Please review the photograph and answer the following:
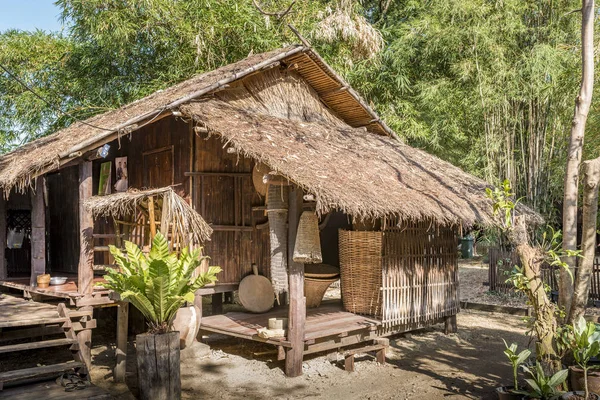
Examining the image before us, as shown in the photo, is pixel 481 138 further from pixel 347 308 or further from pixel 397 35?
pixel 347 308

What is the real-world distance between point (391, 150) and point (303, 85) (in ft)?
6.40

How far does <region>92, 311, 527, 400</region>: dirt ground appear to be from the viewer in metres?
6.24

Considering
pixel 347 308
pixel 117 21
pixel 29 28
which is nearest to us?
pixel 347 308

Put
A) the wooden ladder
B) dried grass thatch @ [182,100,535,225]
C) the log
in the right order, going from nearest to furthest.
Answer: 1. the log
2. the wooden ladder
3. dried grass thatch @ [182,100,535,225]

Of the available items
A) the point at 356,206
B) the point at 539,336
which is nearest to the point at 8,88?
the point at 356,206

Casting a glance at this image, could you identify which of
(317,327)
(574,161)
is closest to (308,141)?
(317,327)

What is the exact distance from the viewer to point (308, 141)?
26.3 feet

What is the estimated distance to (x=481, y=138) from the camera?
13922 mm

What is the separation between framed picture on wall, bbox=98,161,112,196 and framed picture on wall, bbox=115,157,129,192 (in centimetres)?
17

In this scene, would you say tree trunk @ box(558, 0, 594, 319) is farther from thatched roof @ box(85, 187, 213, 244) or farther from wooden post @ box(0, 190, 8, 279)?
wooden post @ box(0, 190, 8, 279)

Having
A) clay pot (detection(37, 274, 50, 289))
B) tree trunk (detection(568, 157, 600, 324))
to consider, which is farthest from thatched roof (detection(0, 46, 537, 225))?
tree trunk (detection(568, 157, 600, 324))

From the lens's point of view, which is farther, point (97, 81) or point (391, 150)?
point (97, 81)

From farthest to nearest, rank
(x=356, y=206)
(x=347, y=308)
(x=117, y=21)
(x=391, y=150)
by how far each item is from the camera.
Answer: (x=117, y=21) < (x=391, y=150) < (x=347, y=308) < (x=356, y=206)

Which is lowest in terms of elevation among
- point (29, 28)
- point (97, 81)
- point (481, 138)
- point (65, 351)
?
point (65, 351)
